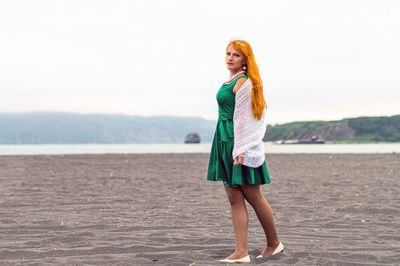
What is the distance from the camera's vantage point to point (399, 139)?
14812cm

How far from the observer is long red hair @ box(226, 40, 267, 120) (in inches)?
171

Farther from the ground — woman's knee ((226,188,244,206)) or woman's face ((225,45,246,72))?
woman's face ((225,45,246,72))

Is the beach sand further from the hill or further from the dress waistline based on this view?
the hill

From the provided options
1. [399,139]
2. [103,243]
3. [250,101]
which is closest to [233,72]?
[250,101]

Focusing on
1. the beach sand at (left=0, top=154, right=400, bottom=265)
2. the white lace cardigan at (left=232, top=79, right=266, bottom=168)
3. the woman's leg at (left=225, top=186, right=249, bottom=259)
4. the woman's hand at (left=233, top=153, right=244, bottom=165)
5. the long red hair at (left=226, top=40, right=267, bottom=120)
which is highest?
the long red hair at (left=226, top=40, right=267, bottom=120)

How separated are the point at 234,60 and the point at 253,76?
292mm

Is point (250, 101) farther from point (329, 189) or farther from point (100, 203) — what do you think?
point (329, 189)

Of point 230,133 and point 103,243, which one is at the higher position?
point 230,133

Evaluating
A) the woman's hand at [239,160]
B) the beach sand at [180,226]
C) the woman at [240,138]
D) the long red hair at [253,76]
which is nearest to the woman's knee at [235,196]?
the woman at [240,138]

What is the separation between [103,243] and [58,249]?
575mm

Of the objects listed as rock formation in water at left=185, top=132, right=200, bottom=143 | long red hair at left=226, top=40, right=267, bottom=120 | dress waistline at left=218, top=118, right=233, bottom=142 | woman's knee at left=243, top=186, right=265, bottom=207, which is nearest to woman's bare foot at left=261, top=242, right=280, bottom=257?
woman's knee at left=243, top=186, right=265, bottom=207

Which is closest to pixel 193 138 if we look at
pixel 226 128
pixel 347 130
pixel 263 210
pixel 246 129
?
pixel 347 130

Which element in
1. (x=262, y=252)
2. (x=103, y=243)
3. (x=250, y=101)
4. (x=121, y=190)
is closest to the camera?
(x=250, y=101)

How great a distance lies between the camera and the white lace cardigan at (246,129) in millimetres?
4320
